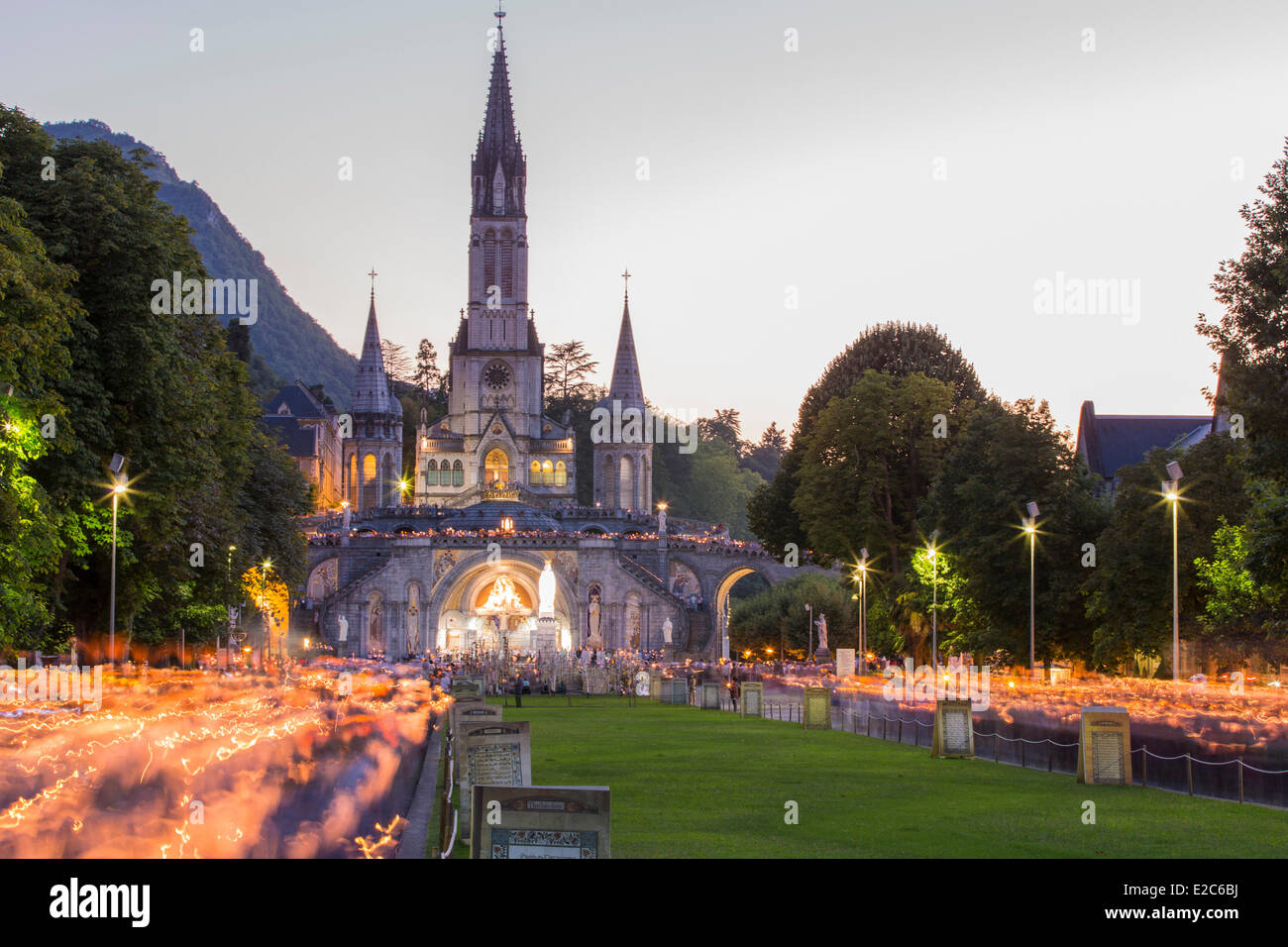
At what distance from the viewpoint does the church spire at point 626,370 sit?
133375 millimetres

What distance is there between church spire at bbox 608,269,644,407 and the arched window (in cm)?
1085

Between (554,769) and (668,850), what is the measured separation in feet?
31.5

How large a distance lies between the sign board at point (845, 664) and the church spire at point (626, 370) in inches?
2640

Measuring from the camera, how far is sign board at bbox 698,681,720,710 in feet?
165

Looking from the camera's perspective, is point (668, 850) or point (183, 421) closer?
point (668, 850)

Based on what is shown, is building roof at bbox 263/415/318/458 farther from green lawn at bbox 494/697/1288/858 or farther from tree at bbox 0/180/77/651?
green lawn at bbox 494/697/1288/858

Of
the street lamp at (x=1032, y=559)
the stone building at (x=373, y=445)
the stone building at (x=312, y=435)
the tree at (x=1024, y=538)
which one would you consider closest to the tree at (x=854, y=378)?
the tree at (x=1024, y=538)

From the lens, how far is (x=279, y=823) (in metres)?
15.9

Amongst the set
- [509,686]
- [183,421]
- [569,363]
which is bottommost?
[509,686]

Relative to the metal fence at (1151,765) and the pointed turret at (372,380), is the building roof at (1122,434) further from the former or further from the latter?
the pointed turret at (372,380)

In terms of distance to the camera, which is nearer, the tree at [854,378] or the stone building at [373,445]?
the tree at [854,378]
